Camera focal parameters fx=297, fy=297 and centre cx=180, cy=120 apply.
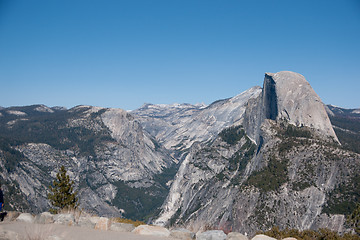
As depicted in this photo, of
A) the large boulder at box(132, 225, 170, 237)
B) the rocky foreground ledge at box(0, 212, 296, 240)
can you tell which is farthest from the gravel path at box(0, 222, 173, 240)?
the large boulder at box(132, 225, 170, 237)

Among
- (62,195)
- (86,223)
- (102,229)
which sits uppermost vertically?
(86,223)

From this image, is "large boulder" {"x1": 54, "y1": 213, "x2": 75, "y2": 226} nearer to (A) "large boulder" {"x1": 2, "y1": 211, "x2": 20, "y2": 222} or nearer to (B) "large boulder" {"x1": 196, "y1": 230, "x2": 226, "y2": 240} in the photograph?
(A) "large boulder" {"x1": 2, "y1": 211, "x2": 20, "y2": 222}

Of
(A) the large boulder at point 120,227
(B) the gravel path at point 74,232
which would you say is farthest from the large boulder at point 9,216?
(A) the large boulder at point 120,227

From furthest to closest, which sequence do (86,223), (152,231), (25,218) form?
1. (25,218)
2. (86,223)
3. (152,231)

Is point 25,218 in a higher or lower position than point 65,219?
lower

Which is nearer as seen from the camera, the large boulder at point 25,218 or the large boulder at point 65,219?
the large boulder at point 65,219

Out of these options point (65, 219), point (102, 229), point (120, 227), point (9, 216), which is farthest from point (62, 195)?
point (120, 227)

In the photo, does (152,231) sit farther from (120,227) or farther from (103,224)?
(103,224)

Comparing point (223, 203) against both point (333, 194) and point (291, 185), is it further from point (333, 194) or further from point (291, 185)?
point (333, 194)

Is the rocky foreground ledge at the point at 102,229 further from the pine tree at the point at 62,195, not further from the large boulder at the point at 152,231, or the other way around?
the pine tree at the point at 62,195

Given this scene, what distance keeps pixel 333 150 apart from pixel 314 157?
31.8 ft

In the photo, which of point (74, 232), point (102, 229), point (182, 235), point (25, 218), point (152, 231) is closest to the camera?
point (74, 232)

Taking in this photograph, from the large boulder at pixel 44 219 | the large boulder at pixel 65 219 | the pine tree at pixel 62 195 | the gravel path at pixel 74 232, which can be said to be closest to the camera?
the gravel path at pixel 74 232

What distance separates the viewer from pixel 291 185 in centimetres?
13700
